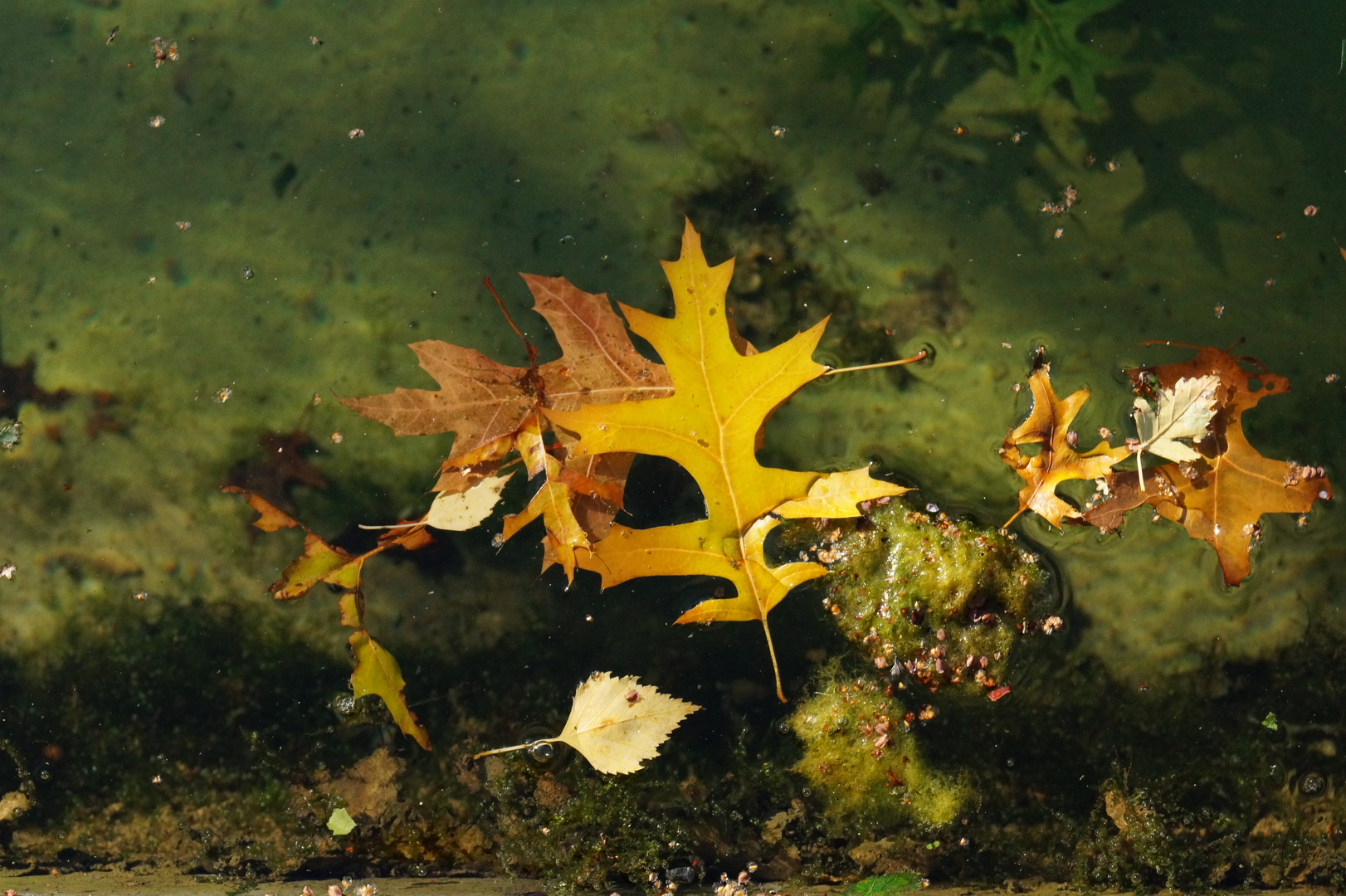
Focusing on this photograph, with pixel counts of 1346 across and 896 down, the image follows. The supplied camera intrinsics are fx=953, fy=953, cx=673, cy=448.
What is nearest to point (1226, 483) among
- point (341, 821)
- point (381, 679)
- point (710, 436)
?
point (710, 436)

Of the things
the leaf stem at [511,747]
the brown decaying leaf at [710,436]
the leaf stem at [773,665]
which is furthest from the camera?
the leaf stem at [511,747]

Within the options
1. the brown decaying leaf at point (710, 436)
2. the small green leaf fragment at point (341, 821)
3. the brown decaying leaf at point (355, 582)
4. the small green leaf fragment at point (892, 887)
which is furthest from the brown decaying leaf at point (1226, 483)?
the small green leaf fragment at point (341, 821)

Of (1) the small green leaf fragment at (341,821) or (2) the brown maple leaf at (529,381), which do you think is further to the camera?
(1) the small green leaf fragment at (341,821)

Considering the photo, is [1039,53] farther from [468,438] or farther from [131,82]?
[131,82]

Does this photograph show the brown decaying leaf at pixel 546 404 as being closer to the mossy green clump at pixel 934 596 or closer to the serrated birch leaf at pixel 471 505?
the serrated birch leaf at pixel 471 505

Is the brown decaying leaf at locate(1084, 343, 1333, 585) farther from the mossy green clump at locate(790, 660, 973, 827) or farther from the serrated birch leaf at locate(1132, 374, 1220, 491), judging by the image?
the mossy green clump at locate(790, 660, 973, 827)

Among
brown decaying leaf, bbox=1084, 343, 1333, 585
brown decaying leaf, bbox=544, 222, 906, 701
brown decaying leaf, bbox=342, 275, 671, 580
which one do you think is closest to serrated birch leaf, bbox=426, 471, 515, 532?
brown decaying leaf, bbox=342, 275, 671, 580

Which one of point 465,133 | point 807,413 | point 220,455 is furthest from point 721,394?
point 220,455
